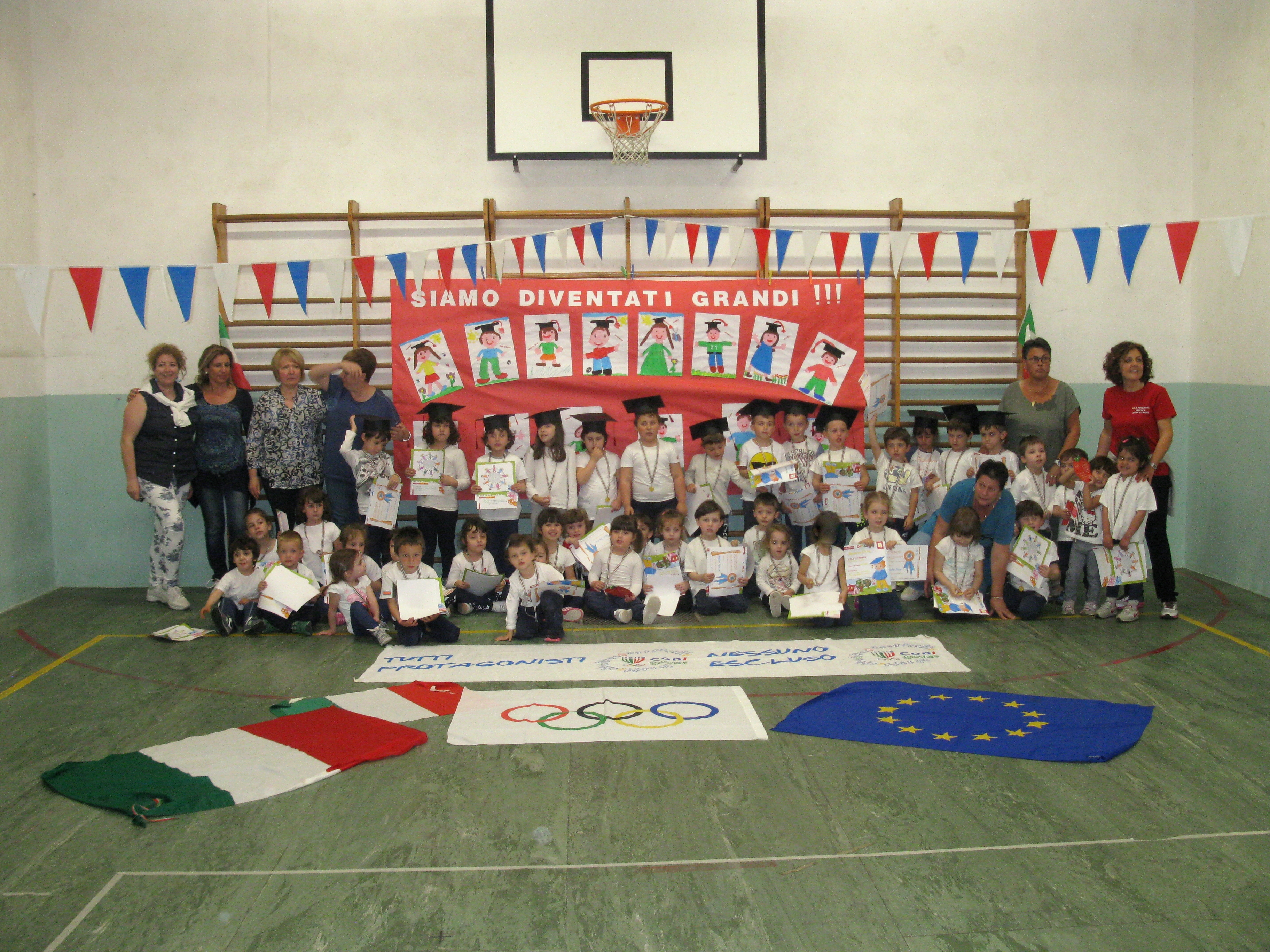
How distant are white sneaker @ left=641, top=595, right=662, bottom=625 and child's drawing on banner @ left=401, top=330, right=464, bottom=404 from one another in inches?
82.9

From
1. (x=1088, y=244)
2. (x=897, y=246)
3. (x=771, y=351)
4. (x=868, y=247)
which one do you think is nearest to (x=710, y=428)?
(x=771, y=351)

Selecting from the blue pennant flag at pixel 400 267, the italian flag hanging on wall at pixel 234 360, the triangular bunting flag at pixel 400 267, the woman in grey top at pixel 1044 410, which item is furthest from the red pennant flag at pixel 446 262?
the woman in grey top at pixel 1044 410

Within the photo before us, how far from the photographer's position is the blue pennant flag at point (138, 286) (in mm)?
6176

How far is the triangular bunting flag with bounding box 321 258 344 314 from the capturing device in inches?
244

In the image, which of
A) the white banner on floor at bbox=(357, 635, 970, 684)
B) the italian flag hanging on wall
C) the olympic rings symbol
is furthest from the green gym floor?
the italian flag hanging on wall

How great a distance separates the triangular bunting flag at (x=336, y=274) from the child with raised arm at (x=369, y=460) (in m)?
0.91

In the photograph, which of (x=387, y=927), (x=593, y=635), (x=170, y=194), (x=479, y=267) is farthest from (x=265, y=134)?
(x=387, y=927)

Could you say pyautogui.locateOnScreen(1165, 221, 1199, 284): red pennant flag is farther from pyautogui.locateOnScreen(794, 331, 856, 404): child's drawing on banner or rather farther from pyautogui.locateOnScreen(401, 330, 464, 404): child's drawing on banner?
pyautogui.locateOnScreen(401, 330, 464, 404): child's drawing on banner

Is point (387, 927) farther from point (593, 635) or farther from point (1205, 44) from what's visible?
point (1205, 44)

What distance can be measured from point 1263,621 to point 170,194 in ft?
A: 24.3

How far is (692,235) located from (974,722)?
3955 mm

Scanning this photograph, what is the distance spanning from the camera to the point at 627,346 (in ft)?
21.2

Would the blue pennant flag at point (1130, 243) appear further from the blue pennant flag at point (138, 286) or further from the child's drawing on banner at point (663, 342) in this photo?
the blue pennant flag at point (138, 286)

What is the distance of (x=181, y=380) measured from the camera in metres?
6.57
